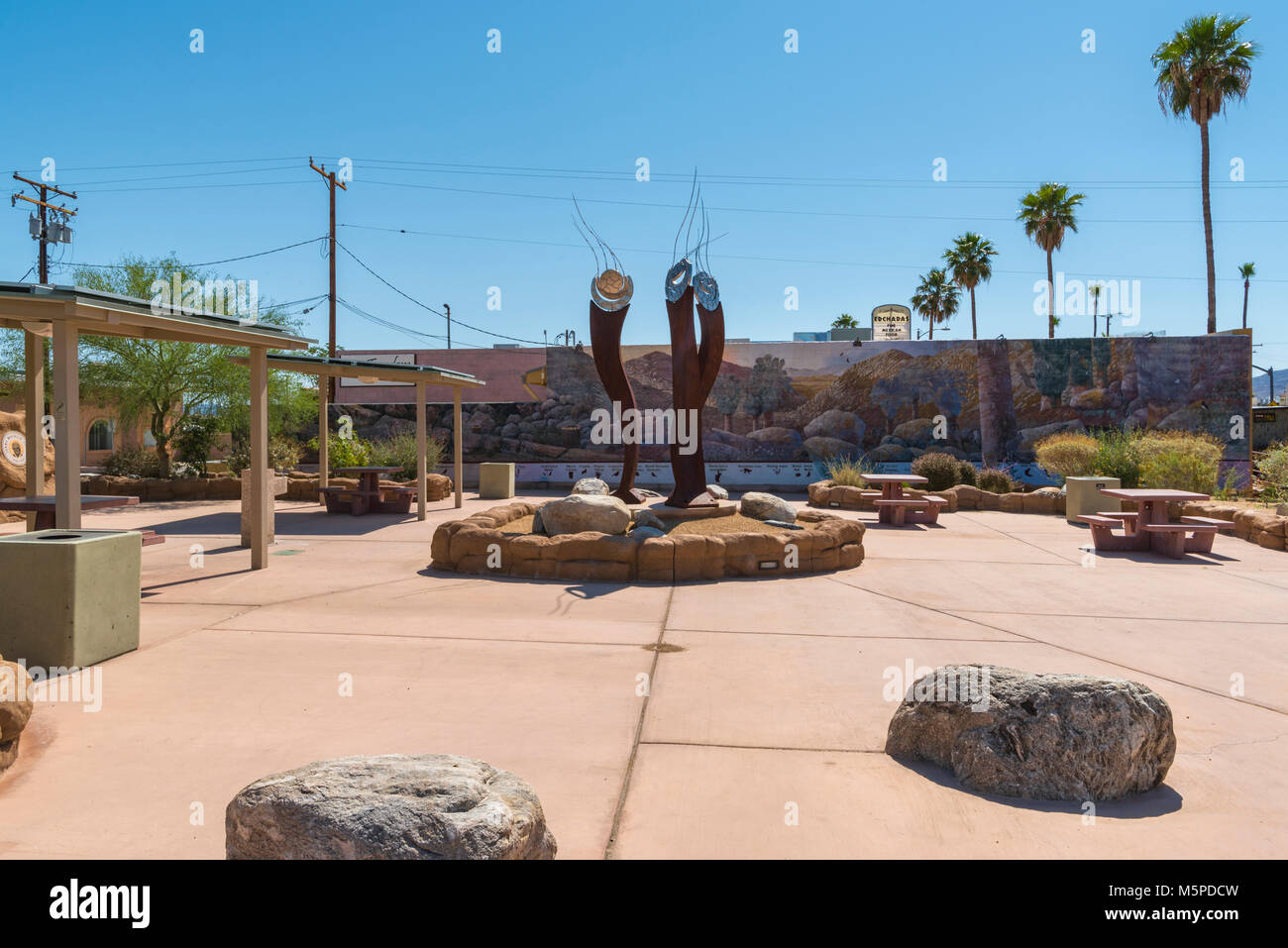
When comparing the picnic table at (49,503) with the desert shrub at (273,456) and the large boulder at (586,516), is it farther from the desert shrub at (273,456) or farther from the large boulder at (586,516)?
the desert shrub at (273,456)

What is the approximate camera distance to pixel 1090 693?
11.2ft

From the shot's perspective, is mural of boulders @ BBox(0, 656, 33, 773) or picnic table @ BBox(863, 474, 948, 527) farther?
picnic table @ BBox(863, 474, 948, 527)

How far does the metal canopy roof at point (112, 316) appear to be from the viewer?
6.29 m

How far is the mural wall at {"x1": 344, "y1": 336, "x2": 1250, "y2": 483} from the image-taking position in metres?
23.8

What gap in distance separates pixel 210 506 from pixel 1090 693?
1745 cm

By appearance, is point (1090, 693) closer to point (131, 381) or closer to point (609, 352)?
point (609, 352)

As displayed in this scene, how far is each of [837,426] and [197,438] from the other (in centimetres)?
1800

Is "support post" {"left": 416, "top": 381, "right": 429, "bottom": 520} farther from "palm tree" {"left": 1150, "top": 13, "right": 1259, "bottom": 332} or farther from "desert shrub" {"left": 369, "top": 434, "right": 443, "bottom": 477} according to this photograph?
"palm tree" {"left": 1150, "top": 13, "right": 1259, "bottom": 332}

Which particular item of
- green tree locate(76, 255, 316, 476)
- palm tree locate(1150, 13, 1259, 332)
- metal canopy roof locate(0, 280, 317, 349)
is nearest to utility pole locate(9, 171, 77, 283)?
green tree locate(76, 255, 316, 476)

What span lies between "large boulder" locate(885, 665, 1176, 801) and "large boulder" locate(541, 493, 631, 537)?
20.7 ft

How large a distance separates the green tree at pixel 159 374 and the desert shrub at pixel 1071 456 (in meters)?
18.2

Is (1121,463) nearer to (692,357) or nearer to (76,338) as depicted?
(692,357)

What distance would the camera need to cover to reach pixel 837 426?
81.2ft

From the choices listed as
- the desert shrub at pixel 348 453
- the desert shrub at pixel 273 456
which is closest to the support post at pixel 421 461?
the desert shrub at pixel 348 453
